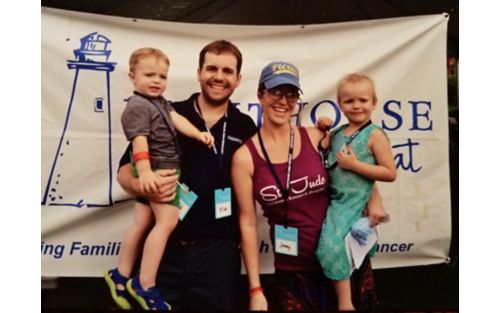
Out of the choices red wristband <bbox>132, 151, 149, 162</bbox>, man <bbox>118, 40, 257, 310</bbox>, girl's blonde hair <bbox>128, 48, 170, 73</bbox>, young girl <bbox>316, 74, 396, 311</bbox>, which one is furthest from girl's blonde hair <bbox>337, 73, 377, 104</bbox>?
red wristband <bbox>132, 151, 149, 162</bbox>

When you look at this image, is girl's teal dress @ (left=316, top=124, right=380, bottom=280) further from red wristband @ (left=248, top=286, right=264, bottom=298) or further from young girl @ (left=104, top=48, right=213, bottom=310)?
young girl @ (left=104, top=48, right=213, bottom=310)

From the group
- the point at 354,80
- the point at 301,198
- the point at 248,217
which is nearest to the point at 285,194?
the point at 301,198

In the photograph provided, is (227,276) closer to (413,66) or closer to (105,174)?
(105,174)

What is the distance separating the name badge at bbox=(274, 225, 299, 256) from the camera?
2439 mm

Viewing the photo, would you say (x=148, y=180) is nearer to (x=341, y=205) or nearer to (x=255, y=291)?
(x=255, y=291)

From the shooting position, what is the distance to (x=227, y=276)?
248 centimetres

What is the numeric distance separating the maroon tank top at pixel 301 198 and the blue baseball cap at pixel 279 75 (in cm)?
40

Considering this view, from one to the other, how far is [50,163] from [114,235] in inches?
21.8

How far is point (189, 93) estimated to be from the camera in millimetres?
2518

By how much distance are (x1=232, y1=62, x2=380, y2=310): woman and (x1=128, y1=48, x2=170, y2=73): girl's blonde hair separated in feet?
1.90

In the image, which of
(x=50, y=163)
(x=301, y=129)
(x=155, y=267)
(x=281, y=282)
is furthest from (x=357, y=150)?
(x=50, y=163)

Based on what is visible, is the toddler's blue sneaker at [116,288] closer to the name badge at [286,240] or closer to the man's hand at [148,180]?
the man's hand at [148,180]

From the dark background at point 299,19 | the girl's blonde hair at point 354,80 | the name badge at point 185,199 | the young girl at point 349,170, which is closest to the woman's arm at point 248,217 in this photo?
the dark background at point 299,19

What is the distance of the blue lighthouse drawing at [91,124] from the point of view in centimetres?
253
